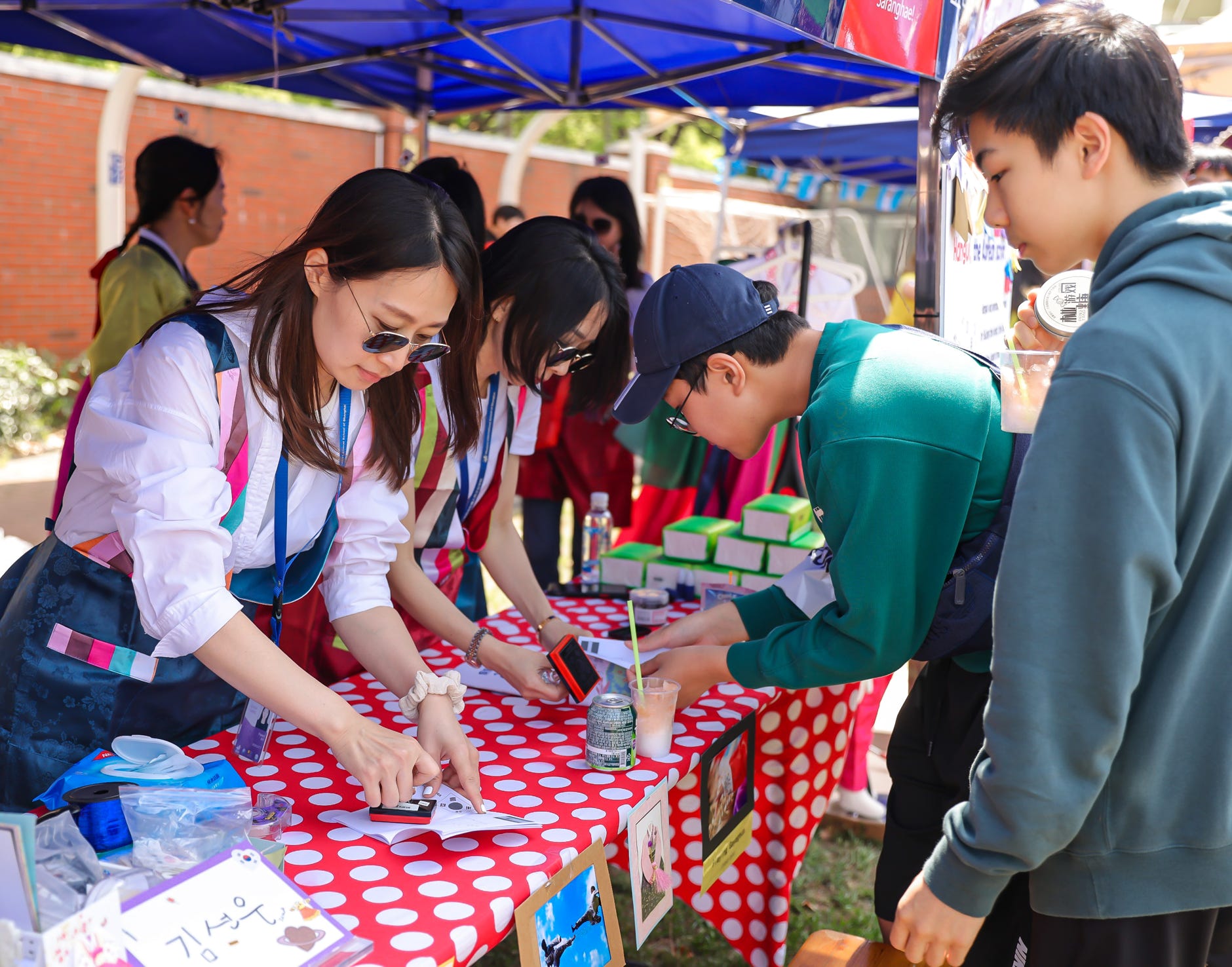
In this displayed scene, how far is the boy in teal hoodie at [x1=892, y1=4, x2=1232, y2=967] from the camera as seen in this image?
1.01 m

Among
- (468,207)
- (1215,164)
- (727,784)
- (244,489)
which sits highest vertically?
(1215,164)

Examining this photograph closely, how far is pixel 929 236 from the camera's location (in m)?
2.80

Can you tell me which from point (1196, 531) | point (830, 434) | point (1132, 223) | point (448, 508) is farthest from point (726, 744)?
point (1132, 223)

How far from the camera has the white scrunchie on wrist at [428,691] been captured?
65.1 inches

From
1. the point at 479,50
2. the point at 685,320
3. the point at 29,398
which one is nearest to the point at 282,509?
the point at 685,320

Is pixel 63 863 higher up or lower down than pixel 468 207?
lower down

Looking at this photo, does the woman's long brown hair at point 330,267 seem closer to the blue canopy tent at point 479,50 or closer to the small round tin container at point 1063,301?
the small round tin container at point 1063,301

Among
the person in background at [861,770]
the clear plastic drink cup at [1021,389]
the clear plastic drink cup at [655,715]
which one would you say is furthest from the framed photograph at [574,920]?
the person in background at [861,770]

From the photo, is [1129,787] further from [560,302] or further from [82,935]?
[560,302]

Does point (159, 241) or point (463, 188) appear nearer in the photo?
point (463, 188)

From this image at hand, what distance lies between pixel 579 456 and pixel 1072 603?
10.2ft

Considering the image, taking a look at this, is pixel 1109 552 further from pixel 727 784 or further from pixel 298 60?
pixel 298 60

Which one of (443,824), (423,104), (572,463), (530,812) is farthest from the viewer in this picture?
(423,104)

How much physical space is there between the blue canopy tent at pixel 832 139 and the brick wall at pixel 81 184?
9.48 ft
